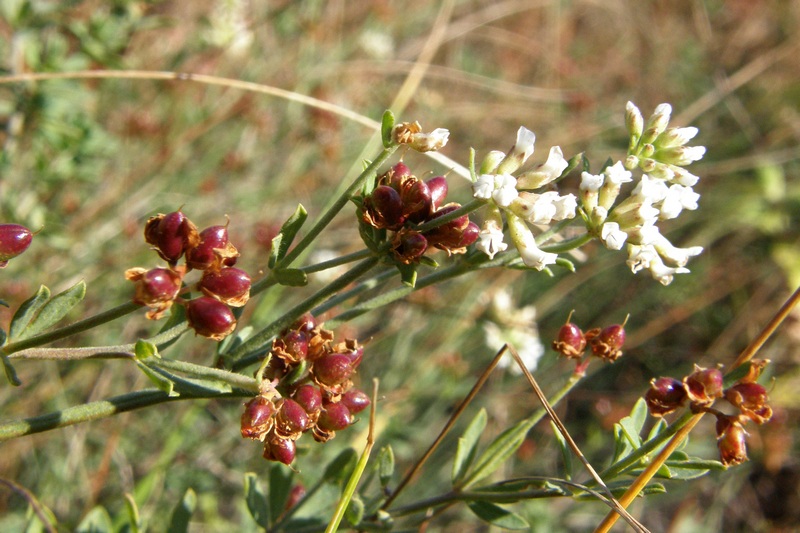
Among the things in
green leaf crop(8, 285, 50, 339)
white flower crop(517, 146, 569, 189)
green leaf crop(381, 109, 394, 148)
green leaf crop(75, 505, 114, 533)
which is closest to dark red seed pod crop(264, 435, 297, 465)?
green leaf crop(8, 285, 50, 339)

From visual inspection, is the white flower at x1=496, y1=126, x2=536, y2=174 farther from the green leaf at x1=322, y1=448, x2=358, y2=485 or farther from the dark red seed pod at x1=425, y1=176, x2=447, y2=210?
the green leaf at x1=322, y1=448, x2=358, y2=485

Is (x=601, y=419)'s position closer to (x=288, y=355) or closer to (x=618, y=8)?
(x=288, y=355)

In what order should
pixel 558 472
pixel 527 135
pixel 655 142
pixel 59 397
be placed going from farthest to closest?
1. pixel 558 472
2. pixel 59 397
3. pixel 655 142
4. pixel 527 135

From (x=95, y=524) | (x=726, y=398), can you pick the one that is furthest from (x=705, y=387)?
(x=95, y=524)

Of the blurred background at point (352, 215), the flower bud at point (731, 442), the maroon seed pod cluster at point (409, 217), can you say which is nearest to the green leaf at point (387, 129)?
the maroon seed pod cluster at point (409, 217)

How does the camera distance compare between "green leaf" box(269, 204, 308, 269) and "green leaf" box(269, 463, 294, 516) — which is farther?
"green leaf" box(269, 463, 294, 516)

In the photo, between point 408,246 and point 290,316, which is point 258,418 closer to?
point 290,316

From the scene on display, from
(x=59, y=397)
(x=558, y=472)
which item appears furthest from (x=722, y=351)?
(x=59, y=397)
